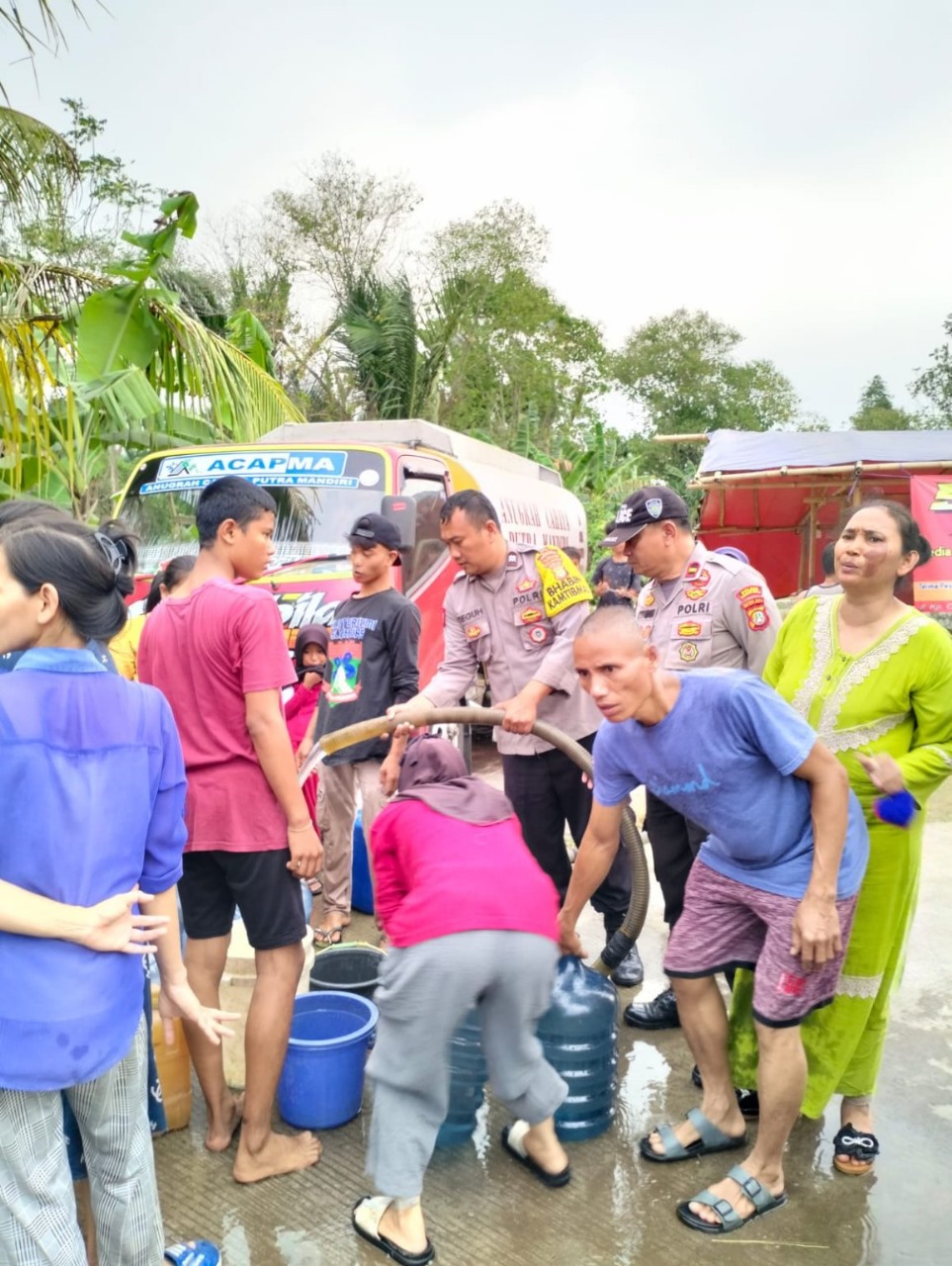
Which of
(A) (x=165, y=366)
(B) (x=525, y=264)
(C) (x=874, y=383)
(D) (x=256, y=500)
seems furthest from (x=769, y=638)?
(C) (x=874, y=383)

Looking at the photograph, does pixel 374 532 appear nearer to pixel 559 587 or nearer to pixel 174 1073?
pixel 559 587

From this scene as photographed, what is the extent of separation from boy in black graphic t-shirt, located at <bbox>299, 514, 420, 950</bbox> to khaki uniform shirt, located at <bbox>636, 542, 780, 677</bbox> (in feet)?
4.37

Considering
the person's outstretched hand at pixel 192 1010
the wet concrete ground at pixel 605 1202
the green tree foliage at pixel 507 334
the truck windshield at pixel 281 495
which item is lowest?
the wet concrete ground at pixel 605 1202

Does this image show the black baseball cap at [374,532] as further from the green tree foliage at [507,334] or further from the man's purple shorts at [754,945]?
the green tree foliage at [507,334]

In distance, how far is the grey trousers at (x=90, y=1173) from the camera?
175 cm

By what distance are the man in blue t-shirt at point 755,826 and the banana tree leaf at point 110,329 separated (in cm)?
574

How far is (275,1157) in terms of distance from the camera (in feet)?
9.13

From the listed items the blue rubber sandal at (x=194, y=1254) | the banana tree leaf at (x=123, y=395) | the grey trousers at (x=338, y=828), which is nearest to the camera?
the blue rubber sandal at (x=194, y=1254)

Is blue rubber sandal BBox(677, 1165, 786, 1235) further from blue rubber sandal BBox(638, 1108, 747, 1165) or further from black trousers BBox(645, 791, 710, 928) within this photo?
black trousers BBox(645, 791, 710, 928)

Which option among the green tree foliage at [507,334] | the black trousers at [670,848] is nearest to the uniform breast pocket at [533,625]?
the black trousers at [670,848]

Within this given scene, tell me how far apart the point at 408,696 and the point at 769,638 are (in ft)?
5.63

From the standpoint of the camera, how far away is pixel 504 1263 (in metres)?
2.44

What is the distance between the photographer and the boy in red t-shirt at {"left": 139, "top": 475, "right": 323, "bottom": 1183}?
2676mm

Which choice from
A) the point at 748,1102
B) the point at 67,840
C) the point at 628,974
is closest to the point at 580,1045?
the point at 748,1102
